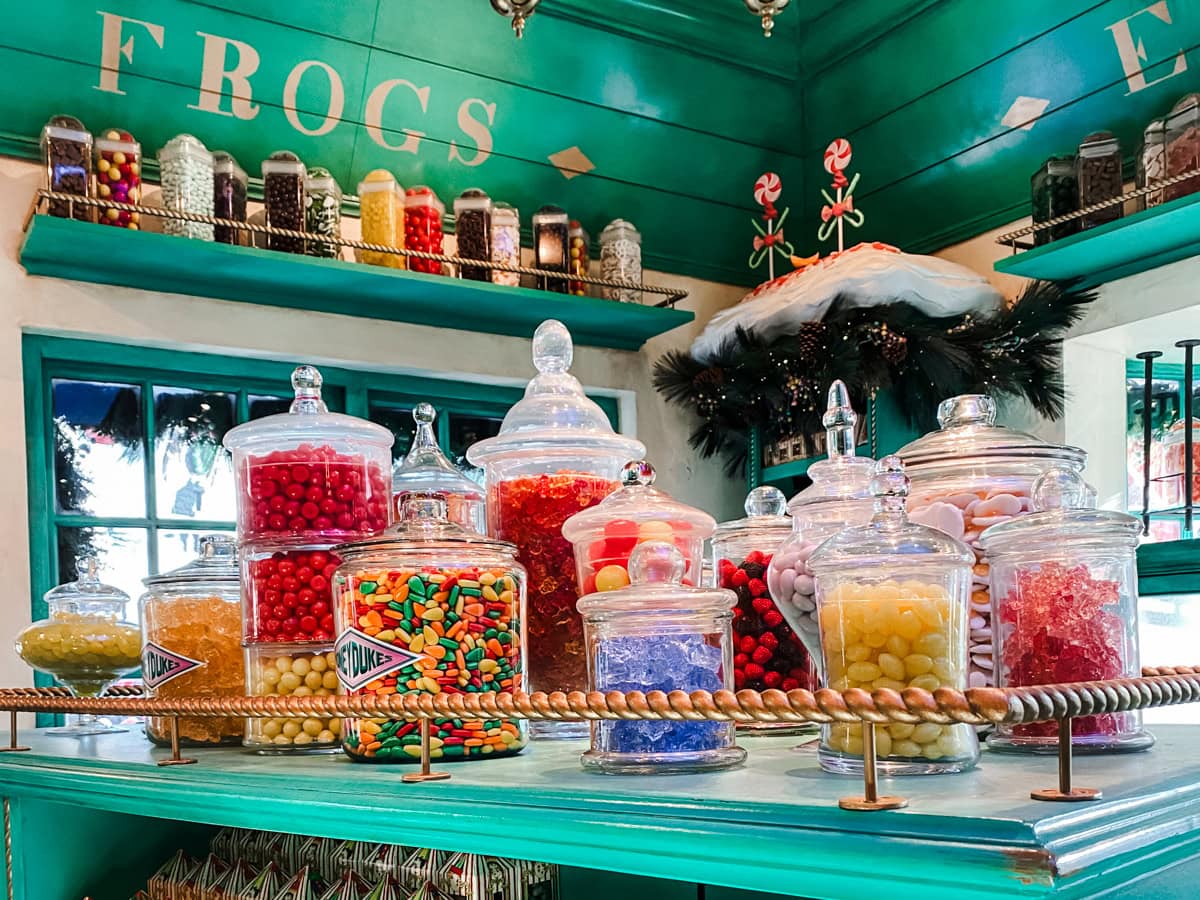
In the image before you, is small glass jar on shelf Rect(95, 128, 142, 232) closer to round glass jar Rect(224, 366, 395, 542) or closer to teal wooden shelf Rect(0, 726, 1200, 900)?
round glass jar Rect(224, 366, 395, 542)

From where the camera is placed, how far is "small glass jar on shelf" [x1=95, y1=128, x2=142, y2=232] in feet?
8.90

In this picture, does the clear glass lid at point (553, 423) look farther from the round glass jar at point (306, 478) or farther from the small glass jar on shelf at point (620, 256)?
the small glass jar on shelf at point (620, 256)

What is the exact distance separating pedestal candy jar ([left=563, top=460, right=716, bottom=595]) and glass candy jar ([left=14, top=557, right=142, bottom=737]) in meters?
0.90

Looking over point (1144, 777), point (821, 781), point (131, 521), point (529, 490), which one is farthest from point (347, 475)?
point (131, 521)

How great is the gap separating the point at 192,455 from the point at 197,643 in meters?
1.98

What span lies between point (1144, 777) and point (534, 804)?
0.36 metres

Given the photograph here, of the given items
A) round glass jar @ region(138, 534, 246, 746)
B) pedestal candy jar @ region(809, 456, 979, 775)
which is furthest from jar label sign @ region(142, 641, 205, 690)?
pedestal candy jar @ region(809, 456, 979, 775)

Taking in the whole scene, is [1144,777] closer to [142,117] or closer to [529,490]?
[529,490]

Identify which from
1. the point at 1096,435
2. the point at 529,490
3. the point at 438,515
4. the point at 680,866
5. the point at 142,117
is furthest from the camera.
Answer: the point at 1096,435

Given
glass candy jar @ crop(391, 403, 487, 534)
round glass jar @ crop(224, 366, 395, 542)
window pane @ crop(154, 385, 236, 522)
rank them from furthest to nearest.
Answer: window pane @ crop(154, 385, 236, 522) → glass candy jar @ crop(391, 403, 487, 534) → round glass jar @ crop(224, 366, 395, 542)

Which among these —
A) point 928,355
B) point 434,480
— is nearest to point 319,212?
point 928,355

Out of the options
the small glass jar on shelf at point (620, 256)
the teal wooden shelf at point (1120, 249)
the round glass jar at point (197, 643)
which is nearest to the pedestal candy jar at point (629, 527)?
the round glass jar at point (197, 643)

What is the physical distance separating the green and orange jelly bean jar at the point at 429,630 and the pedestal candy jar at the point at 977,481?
1.16ft

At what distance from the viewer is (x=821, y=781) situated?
2.26ft
